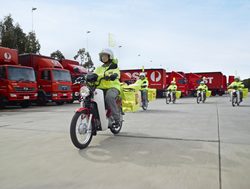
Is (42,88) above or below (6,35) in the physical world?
below

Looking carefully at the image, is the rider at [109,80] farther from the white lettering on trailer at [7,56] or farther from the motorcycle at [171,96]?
the motorcycle at [171,96]

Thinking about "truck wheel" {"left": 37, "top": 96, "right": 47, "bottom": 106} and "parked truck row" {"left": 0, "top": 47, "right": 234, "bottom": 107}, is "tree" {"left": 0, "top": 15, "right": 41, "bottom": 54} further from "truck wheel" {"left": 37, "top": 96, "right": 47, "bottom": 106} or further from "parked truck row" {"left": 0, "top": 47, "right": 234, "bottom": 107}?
"truck wheel" {"left": 37, "top": 96, "right": 47, "bottom": 106}

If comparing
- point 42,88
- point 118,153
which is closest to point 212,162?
point 118,153

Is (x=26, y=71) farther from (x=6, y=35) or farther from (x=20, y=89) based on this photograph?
(x=6, y=35)

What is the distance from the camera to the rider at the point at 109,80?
541 cm

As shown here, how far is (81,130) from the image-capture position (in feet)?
15.7

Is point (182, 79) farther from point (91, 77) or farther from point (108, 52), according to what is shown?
point (91, 77)

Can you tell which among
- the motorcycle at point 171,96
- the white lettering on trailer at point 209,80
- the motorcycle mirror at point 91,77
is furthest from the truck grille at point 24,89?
the white lettering on trailer at point 209,80

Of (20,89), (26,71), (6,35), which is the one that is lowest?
(20,89)

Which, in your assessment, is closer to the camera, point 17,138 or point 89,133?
point 89,133

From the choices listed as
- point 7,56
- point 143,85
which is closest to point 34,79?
point 7,56

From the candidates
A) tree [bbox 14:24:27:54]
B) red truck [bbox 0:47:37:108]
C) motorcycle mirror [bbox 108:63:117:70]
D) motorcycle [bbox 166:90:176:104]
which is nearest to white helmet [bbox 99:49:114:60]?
motorcycle mirror [bbox 108:63:117:70]

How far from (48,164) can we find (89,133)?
1304 millimetres

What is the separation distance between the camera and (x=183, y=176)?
3342 mm
